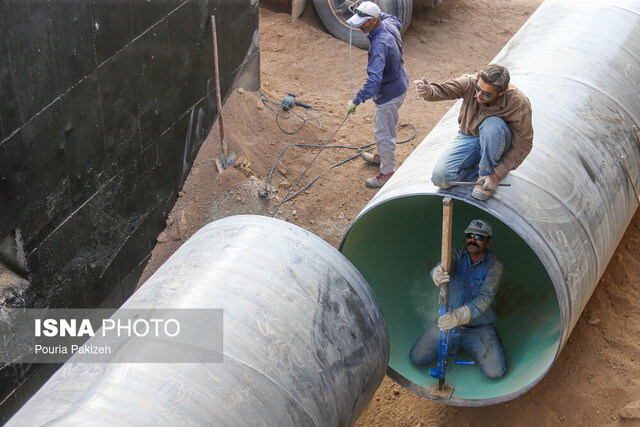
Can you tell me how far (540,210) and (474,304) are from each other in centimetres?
106

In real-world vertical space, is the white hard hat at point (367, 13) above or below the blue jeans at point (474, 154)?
below

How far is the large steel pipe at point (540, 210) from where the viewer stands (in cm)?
600

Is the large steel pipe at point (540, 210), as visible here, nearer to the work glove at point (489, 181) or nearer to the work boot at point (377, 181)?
the work glove at point (489, 181)

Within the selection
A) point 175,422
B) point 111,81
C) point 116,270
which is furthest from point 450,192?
point 116,270

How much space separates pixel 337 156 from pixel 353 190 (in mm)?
817

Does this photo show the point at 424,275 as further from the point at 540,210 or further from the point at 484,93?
the point at 484,93

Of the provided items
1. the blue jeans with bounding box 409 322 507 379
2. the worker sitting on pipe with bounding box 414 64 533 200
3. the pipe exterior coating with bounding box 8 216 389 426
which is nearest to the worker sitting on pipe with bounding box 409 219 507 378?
the blue jeans with bounding box 409 322 507 379

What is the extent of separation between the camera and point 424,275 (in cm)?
766

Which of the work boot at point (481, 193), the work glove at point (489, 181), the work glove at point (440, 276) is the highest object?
the work glove at point (489, 181)

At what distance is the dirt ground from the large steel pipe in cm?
63

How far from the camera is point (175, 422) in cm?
412

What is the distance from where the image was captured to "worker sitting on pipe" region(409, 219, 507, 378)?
6.39 meters

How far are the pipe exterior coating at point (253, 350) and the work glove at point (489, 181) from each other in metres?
1.23

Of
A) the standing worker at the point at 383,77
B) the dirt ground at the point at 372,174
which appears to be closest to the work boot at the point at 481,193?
the dirt ground at the point at 372,174
